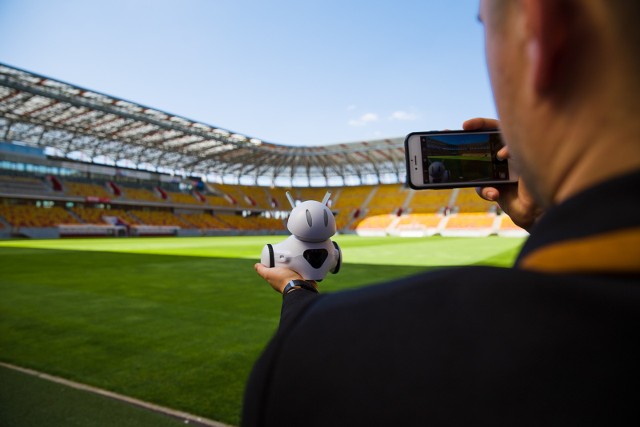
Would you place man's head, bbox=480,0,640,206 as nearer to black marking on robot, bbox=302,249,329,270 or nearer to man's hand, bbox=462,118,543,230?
man's hand, bbox=462,118,543,230

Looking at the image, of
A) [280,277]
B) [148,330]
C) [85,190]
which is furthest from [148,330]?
[85,190]

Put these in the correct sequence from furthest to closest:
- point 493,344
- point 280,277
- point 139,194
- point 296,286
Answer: point 139,194
point 280,277
point 296,286
point 493,344

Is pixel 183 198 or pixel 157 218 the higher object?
pixel 183 198

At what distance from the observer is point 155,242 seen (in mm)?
27500

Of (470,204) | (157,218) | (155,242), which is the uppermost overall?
(470,204)

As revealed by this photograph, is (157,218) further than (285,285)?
Yes

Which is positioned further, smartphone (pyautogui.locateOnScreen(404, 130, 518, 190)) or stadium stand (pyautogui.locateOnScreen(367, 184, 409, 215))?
stadium stand (pyautogui.locateOnScreen(367, 184, 409, 215))

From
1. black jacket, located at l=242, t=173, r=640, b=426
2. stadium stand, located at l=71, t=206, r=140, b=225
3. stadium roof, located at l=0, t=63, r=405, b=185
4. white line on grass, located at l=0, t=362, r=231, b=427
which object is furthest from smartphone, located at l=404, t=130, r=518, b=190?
stadium stand, located at l=71, t=206, r=140, b=225

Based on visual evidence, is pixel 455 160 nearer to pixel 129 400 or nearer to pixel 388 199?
pixel 129 400

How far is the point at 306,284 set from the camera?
50.8 inches

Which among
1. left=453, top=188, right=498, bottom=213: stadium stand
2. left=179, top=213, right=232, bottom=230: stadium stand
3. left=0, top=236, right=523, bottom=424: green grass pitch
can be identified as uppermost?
left=453, top=188, right=498, bottom=213: stadium stand

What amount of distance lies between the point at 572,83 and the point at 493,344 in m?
0.40

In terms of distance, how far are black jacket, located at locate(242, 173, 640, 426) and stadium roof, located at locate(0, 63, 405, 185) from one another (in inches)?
1293

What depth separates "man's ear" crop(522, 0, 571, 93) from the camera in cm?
57
